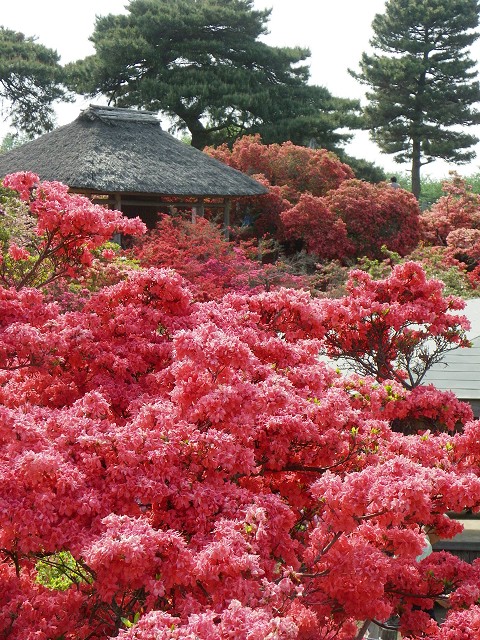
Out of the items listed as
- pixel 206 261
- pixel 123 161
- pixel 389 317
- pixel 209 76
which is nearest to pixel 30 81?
pixel 209 76

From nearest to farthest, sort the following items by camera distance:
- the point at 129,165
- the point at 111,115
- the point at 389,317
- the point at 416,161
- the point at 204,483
→ 1. the point at 204,483
2. the point at 389,317
3. the point at 129,165
4. the point at 111,115
5. the point at 416,161

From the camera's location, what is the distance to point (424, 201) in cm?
4475

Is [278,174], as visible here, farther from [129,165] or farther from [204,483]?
[204,483]

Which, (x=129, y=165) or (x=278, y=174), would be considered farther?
(x=278, y=174)

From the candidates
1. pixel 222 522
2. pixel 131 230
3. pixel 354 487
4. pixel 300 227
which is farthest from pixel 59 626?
pixel 300 227

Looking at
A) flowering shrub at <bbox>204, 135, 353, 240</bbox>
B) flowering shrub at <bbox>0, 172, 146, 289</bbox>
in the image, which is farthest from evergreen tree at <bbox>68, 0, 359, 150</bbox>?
flowering shrub at <bbox>0, 172, 146, 289</bbox>

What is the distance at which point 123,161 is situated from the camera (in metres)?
19.3

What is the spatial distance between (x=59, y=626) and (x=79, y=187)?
49.6 feet

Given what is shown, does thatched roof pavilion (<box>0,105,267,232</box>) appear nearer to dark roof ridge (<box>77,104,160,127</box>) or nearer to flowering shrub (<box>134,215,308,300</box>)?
dark roof ridge (<box>77,104,160,127</box>)

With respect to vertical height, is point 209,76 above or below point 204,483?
above

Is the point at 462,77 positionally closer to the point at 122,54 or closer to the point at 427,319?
the point at 122,54

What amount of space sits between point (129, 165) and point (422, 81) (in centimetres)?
1980

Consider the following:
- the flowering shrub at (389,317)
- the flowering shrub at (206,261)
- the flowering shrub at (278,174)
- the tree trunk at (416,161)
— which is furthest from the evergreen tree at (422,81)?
the flowering shrub at (389,317)

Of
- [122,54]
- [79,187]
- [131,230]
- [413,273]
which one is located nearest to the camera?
[131,230]
